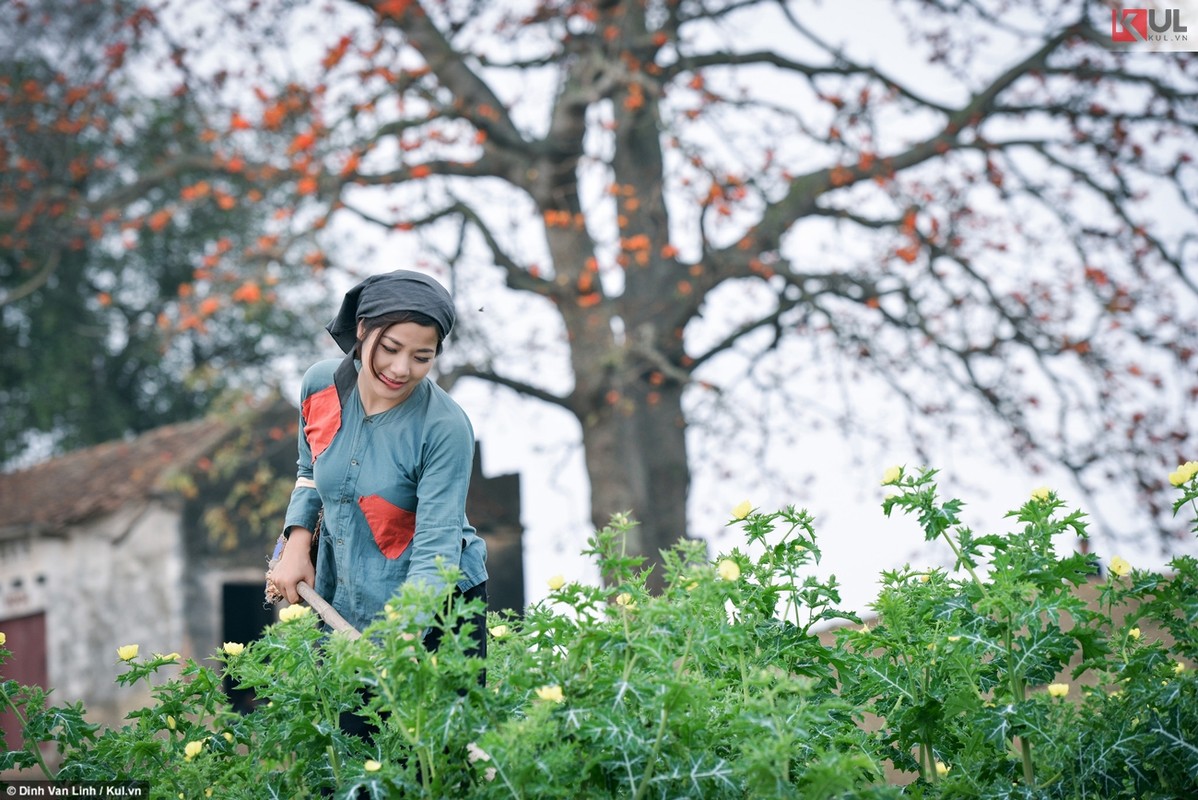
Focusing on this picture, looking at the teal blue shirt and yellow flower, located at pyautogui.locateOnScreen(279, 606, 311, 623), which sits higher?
the teal blue shirt

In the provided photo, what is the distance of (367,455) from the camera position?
138 inches

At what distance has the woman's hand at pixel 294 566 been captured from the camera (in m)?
3.60

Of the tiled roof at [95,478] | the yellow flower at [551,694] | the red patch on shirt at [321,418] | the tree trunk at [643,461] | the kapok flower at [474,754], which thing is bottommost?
the kapok flower at [474,754]

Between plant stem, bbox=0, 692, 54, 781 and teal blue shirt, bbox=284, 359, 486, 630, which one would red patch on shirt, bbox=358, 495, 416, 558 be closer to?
teal blue shirt, bbox=284, 359, 486, 630

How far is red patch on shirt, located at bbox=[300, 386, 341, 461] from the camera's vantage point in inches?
142

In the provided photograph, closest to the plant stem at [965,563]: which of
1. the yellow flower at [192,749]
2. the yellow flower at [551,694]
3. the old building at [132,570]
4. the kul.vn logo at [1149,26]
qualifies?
the yellow flower at [551,694]

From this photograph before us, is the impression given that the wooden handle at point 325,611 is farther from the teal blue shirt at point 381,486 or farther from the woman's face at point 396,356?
the woman's face at point 396,356

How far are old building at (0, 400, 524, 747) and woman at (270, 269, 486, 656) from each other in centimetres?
1183

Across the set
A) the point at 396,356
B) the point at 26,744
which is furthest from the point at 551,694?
the point at 26,744

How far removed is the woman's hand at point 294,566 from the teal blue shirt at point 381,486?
0.04 meters

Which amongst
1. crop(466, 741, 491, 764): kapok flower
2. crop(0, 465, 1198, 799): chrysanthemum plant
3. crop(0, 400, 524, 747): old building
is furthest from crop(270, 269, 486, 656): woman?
crop(0, 400, 524, 747): old building

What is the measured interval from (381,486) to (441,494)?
202mm

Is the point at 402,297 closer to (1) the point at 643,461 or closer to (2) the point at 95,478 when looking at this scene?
(1) the point at 643,461

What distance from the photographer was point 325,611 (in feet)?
11.1
